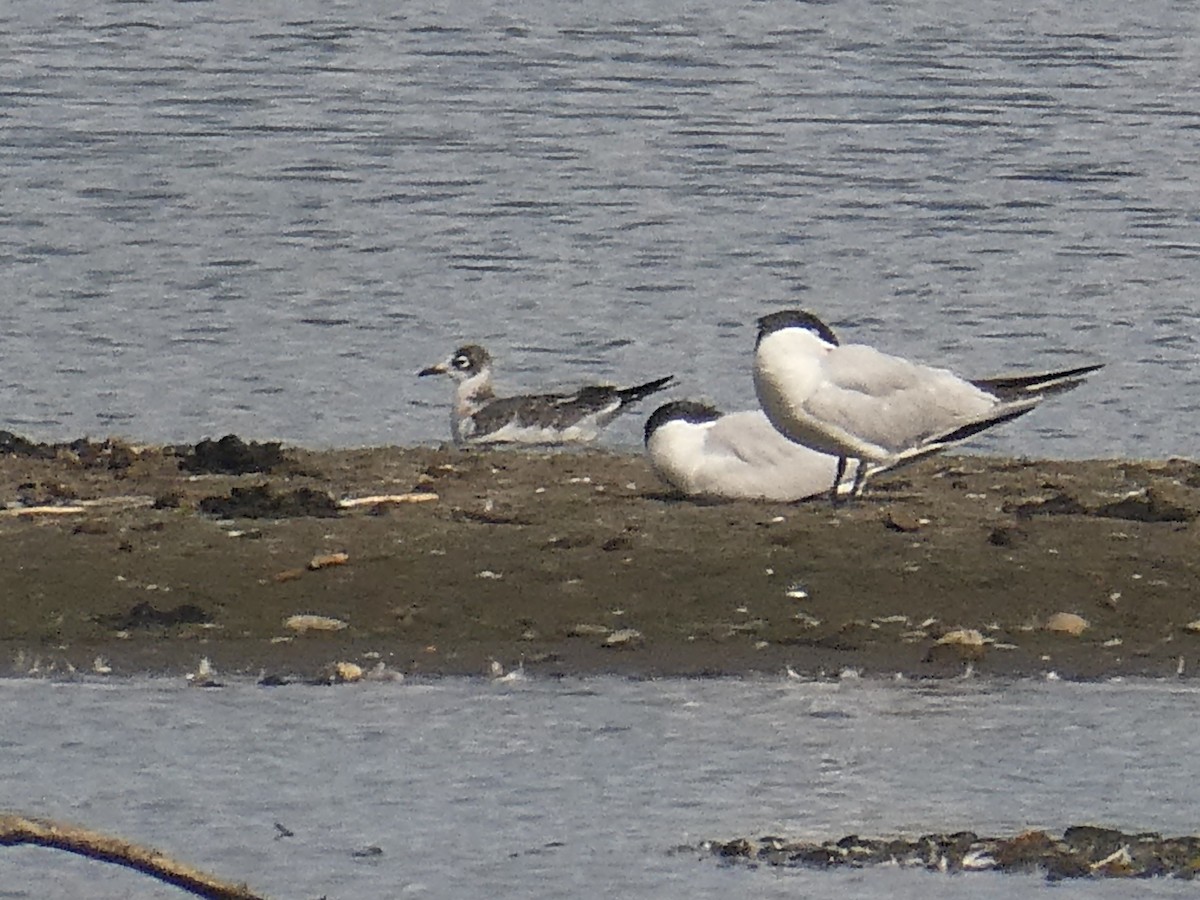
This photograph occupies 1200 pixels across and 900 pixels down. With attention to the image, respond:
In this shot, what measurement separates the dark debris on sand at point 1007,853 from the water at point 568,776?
0.09 m

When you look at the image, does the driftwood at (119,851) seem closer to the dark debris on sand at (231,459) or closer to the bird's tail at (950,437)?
the bird's tail at (950,437)

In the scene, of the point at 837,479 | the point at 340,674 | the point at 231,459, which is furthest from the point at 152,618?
the point at 837,479

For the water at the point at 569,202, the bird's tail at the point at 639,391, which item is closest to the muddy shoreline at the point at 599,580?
the bird's tail at the point at 639,391

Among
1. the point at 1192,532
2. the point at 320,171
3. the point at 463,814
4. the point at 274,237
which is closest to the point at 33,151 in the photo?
the point at 320,171

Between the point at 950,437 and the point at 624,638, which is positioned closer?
the point at 624,638

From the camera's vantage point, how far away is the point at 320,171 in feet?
67.9

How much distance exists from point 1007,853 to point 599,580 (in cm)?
291

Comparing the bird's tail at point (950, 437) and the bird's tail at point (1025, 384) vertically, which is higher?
the bird's tail at point (1025, 384)

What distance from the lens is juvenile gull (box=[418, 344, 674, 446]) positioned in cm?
1327

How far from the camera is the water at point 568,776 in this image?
22.0 feet

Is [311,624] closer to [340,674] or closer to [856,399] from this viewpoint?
[340,674]

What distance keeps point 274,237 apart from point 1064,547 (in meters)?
9.19

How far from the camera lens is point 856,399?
404 inches

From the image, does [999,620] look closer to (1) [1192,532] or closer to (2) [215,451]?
(1) [1192,532]
